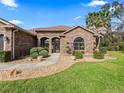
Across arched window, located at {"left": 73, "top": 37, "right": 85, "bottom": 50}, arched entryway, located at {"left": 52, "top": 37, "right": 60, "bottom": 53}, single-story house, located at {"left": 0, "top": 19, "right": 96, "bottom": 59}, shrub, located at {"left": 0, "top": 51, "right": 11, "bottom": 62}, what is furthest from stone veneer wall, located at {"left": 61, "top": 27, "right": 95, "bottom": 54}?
shrub, located at {"left": 0, "top": 51, "right": 11, "bottom": 62}

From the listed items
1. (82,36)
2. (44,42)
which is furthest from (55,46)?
(82,36)

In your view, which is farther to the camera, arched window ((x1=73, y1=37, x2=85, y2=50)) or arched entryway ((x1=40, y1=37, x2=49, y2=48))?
arched entryway ((x1=40, y1=37, x2=49, y2=48))

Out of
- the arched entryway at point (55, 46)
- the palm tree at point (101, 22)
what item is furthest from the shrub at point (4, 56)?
the palm tree at point (101, 22)

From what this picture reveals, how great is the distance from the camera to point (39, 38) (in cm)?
3694

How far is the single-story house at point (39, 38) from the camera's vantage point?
21.9 meters

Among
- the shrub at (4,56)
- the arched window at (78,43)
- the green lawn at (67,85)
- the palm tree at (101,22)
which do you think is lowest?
the green lawn at (67,85)

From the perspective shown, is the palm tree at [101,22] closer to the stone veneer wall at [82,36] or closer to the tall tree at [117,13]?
the tall tree at [117,13]

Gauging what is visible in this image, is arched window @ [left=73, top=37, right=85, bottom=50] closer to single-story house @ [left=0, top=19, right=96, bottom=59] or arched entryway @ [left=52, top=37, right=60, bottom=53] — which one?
single-story house @ [left=0, top=19, right=96, bottom=59]

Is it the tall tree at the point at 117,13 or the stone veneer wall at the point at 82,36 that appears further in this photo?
the tall tree at the point at 117,13

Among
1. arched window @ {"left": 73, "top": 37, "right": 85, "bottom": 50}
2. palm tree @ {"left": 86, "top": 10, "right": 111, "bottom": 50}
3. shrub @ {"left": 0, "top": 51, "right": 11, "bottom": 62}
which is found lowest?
shrub @ {"left": 0, "top": 51, "right": 11, "bottom": 62}

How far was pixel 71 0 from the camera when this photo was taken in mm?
27609

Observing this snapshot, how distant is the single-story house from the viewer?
21.9 meters

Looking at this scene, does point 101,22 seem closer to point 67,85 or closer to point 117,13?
point 117,13

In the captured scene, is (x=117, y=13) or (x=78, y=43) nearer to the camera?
(x=78, y=43)
